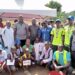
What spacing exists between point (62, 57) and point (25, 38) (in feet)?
5.94

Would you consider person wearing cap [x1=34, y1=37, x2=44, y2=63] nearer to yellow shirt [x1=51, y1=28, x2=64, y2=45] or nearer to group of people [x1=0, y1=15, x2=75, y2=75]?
group of people [x1=0, y1=15, x2=75, y2=75]

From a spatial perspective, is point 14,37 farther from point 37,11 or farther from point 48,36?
point 37,11

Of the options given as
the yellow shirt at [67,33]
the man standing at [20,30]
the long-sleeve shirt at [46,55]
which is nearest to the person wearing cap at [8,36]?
the man standing at [20,30]

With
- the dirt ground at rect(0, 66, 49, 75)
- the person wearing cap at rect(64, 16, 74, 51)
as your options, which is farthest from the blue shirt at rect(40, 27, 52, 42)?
the dirt ground at rect(0, 66, 49, 75)

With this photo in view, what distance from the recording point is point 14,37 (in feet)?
38.1

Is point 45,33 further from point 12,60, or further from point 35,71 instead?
point 12,60

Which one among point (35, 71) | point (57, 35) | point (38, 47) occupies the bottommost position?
point (35, 71)

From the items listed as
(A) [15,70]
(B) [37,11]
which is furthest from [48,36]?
(B) [37,11]

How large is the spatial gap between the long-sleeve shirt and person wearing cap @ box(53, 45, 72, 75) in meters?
0.42

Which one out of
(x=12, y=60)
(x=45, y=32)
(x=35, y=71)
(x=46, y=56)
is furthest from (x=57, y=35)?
(x=12, y=60)

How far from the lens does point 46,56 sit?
11.2 metres

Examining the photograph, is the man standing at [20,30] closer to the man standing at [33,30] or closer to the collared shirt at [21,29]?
the collared shirt at [21,29]

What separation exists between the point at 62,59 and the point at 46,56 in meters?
0.89

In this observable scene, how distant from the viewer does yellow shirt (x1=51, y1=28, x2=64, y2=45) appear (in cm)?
1100
